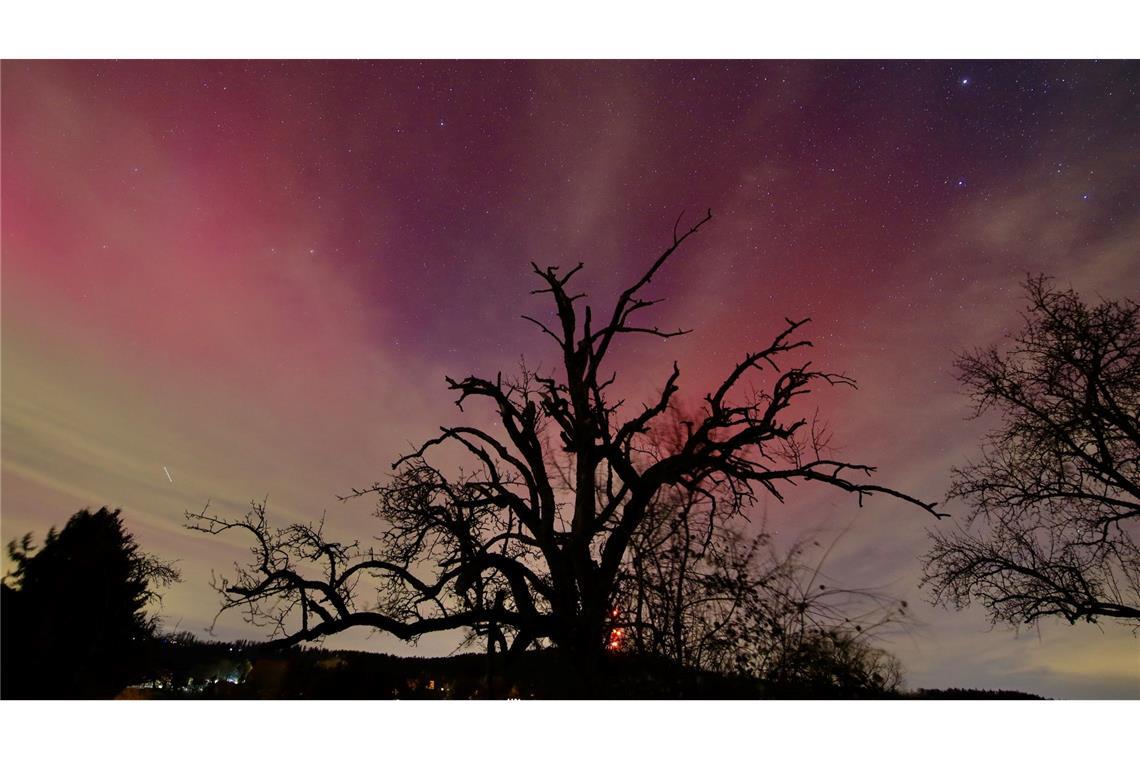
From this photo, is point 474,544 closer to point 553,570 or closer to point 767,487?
point 553,570

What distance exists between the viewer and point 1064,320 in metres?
11.8

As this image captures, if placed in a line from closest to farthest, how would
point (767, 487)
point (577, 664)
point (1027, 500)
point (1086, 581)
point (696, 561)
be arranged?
1. point (696, 561)
2. point (577, 664)
3. point (767, 487)
4. point (1086, 581)
5. point (1027, 500)

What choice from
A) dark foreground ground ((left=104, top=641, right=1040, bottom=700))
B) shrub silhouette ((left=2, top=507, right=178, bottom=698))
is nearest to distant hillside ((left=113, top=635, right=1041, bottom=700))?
dark foreground ground ((left=104, top=641, right=1040, bottom=700))

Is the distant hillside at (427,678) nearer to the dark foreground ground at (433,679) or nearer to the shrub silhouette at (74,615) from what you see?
the dark foreground ground at (433,679)

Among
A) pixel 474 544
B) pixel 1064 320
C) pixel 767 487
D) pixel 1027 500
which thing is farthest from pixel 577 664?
pixel 1064 320

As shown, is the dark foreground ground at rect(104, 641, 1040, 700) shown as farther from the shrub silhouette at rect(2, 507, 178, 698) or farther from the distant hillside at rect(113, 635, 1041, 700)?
the shrub silhouette at rect(2, 507, 178, 698)

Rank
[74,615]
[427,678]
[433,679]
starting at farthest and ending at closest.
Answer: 1. [74,615]
2. [427,678]
3. [433,679]

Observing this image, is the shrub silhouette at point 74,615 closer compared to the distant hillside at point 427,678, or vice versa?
the distant hillside at point 427,678

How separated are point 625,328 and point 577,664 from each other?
6908 millimetres

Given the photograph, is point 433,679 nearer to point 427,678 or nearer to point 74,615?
point 427,678

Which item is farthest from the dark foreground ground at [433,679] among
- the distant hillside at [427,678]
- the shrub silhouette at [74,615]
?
the shrub silhouette at [74,615]

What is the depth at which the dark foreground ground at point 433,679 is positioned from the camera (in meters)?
4.92

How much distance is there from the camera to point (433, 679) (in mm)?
9570

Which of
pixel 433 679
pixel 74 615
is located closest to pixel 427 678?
pixel 433 679
